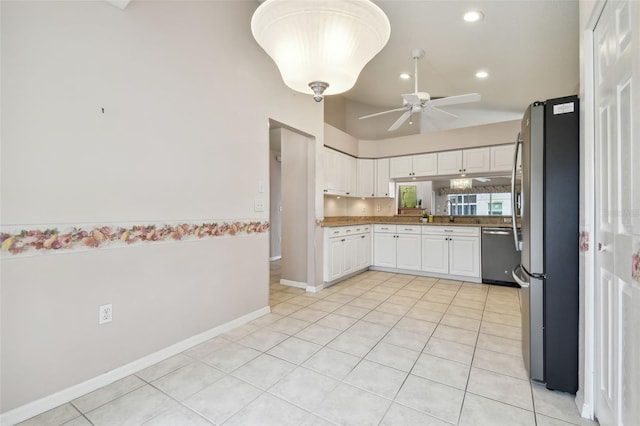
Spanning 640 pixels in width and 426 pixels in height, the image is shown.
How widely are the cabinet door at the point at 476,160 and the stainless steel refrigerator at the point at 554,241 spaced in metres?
3.05

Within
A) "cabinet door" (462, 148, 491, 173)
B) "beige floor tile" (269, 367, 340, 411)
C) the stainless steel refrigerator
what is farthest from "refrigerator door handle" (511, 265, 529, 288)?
"cabinet door" (462, 148, 491, 173)

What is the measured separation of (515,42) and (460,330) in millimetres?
3146

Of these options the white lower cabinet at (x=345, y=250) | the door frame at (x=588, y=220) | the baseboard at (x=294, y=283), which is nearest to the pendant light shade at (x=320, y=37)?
the door frame at (x=588, y=220)

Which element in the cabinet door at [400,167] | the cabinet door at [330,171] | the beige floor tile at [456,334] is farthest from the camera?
the cabinet door at [400,167]

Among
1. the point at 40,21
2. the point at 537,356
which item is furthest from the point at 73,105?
the point at 537,356

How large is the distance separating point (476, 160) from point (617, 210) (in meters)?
3.76

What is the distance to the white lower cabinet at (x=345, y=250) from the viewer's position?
409 cm

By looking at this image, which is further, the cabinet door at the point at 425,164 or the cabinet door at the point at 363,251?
the cabinet door at the point at 425,164

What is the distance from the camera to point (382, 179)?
17.9ft

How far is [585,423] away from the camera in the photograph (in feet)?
4.96

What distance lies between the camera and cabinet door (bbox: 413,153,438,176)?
5027 millimetres

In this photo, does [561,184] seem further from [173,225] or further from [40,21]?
[40,21]

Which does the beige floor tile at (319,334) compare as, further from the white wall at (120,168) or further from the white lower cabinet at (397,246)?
the white lower cabinet at (397,246)

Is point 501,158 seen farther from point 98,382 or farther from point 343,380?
point 98,382
